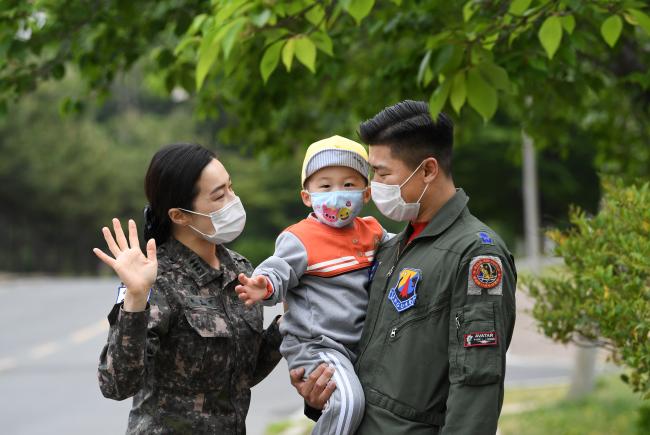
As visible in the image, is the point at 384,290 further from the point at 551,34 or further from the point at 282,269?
the point at 551,34

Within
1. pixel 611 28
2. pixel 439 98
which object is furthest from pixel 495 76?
pixel 611 28

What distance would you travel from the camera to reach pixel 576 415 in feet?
29.7

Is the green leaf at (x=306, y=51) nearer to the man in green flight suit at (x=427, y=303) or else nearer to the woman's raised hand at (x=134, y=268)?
the man in green flight suit at (x=427, y=303)

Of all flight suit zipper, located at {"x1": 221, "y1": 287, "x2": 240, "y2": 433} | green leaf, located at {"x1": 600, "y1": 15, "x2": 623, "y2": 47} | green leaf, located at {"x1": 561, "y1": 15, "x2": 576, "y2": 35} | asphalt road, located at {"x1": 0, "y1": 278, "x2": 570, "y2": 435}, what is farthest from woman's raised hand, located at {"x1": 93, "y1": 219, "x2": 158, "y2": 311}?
asphalt road, located at {"x1": 0, "y1": 278, "x2": 570, "y2": 435}

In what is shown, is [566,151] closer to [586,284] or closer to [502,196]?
[586,284]

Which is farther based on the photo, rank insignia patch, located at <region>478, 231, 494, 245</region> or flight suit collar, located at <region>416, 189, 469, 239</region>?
flight suit collar, located at <region>416, 189, 469, 239</region>

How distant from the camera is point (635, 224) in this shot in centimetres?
412

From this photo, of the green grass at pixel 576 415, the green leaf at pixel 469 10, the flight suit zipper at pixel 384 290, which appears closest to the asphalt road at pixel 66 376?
the green grass at pixel 576 415

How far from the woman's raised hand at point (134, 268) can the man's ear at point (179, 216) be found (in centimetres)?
28

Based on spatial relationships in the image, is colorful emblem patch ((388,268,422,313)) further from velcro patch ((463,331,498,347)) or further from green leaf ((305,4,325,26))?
green leaf ((305,4,325,26))

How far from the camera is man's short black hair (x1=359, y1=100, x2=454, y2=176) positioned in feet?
10.1

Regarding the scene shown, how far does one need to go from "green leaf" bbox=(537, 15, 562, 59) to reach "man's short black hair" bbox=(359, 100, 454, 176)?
0.89m

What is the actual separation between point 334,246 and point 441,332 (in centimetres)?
58

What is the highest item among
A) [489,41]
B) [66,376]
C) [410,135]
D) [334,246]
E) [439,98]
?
[66,376]
